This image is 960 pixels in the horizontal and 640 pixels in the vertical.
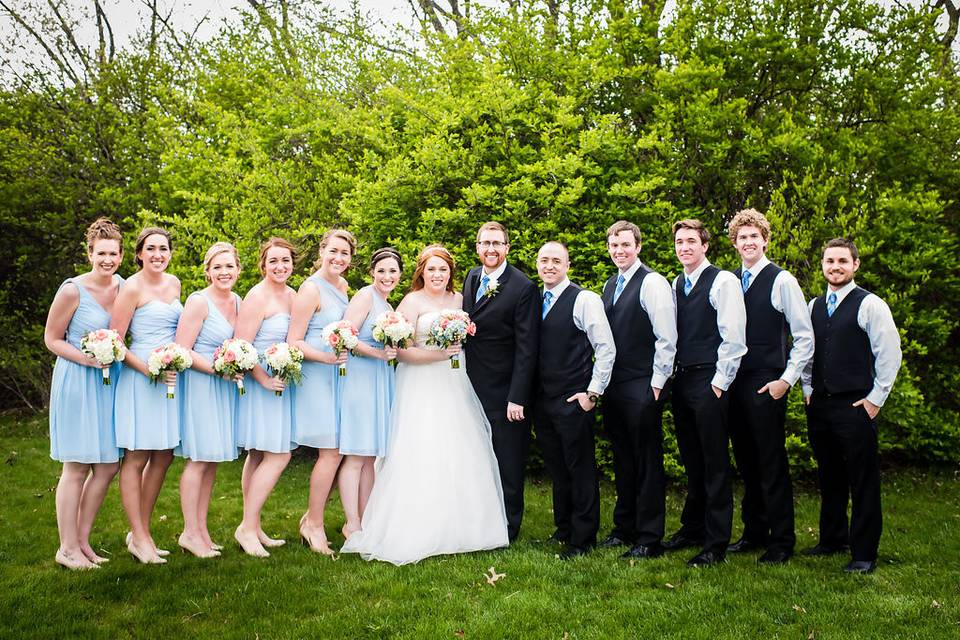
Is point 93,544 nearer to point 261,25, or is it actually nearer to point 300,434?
point 300,434

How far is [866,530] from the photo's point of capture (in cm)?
511

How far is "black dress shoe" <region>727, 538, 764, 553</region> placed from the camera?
5.64 metres

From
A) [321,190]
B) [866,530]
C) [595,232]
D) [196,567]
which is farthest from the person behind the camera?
[321,190]

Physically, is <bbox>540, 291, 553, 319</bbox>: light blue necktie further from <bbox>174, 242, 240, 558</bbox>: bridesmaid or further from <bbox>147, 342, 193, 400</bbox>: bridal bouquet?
<bbox>147, 342, 193, 400</bbox>: bridal bouquet

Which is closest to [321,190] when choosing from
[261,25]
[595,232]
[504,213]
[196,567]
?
[504,213]

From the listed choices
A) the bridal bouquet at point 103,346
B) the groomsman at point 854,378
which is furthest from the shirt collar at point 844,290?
the bridal bouquet at point 103,346

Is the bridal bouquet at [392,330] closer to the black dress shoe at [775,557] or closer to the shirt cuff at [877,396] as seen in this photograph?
the black dress shoe at [775,557]

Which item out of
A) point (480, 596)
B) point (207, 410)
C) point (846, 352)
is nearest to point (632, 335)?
point (846, 352)

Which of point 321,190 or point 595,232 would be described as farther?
Answer: point 321,190

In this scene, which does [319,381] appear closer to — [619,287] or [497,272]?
[497,272]

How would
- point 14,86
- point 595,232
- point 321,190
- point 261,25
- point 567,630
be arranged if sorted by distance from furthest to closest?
point 261,25
point 14,86
point 321,190
point 595,232
point 567,630

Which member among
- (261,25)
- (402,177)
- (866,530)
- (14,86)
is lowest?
(866,530)

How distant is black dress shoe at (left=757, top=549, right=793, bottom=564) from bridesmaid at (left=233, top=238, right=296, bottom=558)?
364 cm

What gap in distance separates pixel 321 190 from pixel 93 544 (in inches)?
211
